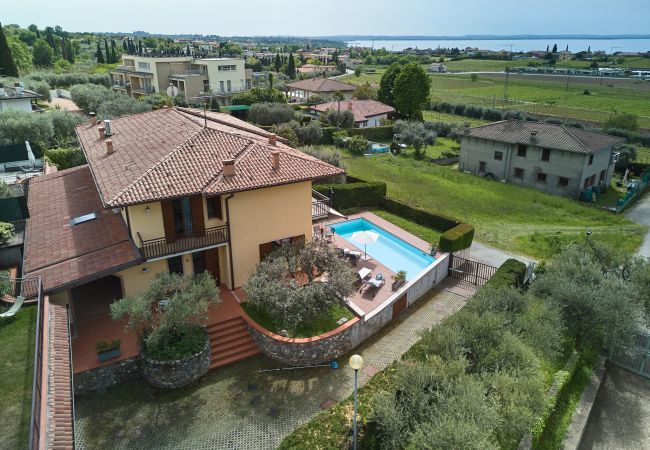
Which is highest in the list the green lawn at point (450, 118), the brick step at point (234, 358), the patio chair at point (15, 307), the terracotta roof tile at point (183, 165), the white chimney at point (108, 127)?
the white chimney at point (108, 127)

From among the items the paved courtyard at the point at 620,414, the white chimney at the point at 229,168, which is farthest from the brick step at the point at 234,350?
the paved courtyard at the point at 620,414

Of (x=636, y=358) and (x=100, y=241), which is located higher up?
(x=100, y=241)

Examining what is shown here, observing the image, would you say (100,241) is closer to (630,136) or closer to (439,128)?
(439,128)

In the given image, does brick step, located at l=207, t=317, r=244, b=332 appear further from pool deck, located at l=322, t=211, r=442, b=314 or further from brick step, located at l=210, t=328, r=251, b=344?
pool deck, located at l=322, t=211, r=442, b=314

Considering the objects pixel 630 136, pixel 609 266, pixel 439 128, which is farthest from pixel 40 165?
pixel 630 136

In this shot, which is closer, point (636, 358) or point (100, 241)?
point (636, 358)

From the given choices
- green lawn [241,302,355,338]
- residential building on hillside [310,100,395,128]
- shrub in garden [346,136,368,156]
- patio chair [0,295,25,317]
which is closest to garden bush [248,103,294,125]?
residential building on hillside [310,100,395,128]

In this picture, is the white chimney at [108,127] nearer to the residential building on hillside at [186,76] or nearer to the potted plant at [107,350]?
the potted plant at [107,350]
